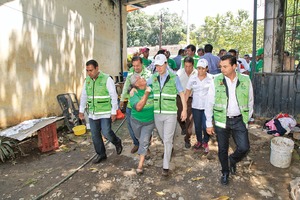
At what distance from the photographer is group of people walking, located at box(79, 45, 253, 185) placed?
10.7 ft

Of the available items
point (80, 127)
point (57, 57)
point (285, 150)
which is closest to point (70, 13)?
point (57, 57)

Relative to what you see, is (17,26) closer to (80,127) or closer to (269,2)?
(80,127)

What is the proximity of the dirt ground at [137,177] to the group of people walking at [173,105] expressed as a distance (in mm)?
203

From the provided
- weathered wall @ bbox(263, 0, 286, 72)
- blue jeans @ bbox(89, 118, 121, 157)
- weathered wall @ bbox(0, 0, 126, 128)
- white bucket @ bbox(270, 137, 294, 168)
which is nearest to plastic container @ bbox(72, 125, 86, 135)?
weathered wall @ bbox(0, 0, 126, 128)

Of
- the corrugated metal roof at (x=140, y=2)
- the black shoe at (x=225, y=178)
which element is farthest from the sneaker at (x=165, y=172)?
the corrugated metal roof at (x=140, y=2)

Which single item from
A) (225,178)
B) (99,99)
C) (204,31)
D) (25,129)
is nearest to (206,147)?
(225,178)

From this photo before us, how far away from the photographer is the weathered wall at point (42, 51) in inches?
197

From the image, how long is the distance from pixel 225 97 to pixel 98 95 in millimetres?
2112

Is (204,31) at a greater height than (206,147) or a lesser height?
greater

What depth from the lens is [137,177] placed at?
391 cm

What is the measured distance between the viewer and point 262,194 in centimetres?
333

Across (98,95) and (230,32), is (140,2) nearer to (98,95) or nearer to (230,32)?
(98,95)

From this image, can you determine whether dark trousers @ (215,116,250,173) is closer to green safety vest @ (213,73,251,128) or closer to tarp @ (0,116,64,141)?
green safety vest @ (213,73,251,128)

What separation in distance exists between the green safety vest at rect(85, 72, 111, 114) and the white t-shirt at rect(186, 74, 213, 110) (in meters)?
1.52
